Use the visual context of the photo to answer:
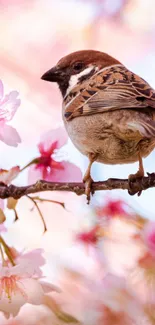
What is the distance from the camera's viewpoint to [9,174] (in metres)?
0.72

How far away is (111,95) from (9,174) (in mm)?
212

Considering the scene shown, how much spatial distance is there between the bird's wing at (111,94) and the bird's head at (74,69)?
0.04 metres

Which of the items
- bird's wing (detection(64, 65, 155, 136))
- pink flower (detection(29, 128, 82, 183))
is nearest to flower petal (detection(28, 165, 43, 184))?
pink flower (detection(29, 128, 82, 183))

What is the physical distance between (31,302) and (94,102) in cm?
34

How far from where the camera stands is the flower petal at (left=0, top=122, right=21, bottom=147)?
2.41 feet

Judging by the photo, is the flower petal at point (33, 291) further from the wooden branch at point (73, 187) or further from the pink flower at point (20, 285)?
the wooden branch at point (73, 187)

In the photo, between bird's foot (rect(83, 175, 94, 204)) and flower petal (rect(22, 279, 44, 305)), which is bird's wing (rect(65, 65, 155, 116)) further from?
flower petal (rect(22, 279, 44, 305))

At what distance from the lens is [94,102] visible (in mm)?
802

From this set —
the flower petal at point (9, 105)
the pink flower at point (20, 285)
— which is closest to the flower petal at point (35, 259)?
the pink flower at point (20, 285)

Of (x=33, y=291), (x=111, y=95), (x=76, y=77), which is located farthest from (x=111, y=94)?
(x=33, y=291)

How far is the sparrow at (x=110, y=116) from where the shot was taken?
726 mm

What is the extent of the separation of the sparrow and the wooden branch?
0.02 m

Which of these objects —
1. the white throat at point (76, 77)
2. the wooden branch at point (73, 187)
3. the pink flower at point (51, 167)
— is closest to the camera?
the wooden branch at point (73, 187)

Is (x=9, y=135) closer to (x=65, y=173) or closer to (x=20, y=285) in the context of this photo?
(x=65, y=173)
